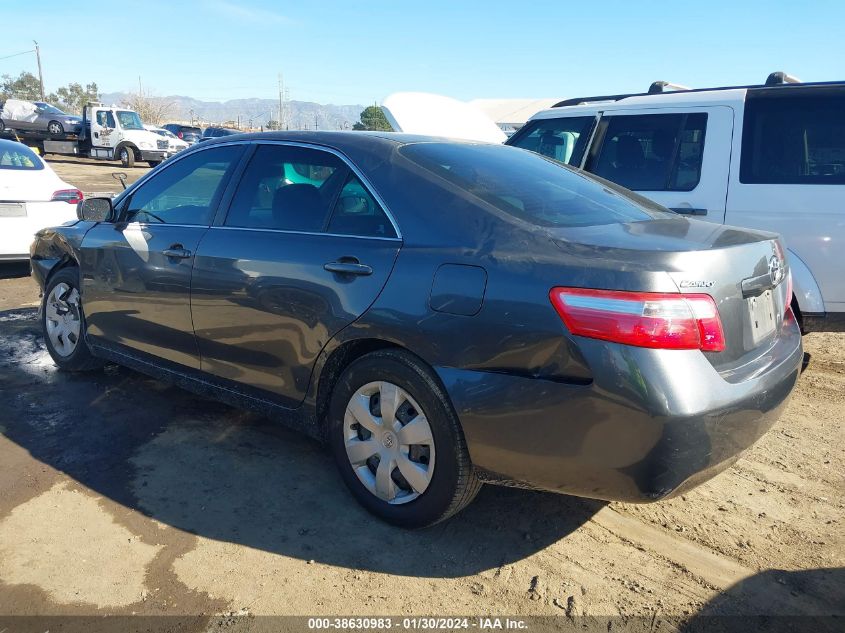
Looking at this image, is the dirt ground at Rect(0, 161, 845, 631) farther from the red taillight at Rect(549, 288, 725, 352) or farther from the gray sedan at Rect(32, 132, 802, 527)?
the red taillight at Rect(549, 288, 725, 352)

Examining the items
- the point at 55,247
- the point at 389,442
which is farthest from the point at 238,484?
the point at 55,247

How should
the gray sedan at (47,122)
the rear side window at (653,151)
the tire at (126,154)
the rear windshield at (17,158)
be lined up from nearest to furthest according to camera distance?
1. the rear side window at (653,151)
2. the rear windshield at (17,158)
3. the tire at (126,154)
4. the gray sedan at (47,122)

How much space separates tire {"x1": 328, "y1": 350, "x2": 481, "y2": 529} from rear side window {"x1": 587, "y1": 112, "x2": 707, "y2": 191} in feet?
10.1

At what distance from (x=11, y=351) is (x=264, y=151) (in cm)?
A: 313

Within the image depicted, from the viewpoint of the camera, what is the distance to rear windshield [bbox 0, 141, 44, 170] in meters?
7.83

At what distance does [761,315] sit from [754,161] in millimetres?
2255

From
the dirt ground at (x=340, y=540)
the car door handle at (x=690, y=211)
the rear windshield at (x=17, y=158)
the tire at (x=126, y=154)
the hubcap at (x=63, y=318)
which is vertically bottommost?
the tire at (x=126, y=154)

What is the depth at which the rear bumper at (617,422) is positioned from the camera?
7.50 ft

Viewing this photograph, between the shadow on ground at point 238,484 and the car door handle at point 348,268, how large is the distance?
1.10 meters

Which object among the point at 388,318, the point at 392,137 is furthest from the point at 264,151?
the point at 388,318

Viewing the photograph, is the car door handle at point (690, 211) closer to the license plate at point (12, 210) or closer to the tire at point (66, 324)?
the tire at point (66, 324)

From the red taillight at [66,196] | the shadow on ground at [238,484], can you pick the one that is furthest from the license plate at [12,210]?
the shadow on ground at [238,484]

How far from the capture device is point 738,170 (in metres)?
4.61

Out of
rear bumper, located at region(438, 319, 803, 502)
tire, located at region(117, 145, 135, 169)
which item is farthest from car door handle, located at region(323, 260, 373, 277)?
tire, located at region(117, 145, 135, 169)
